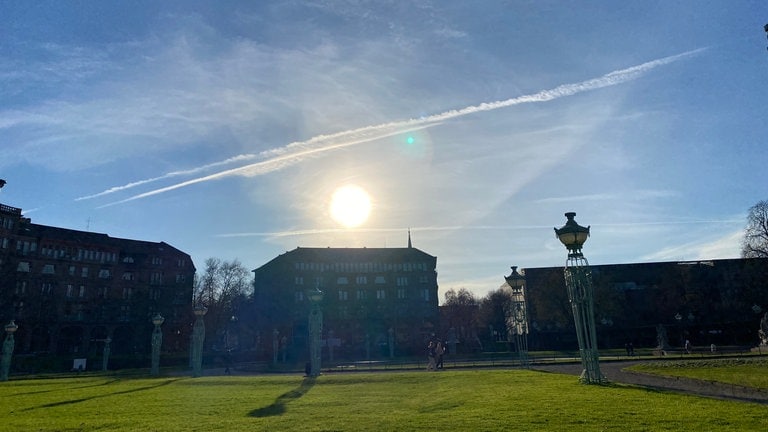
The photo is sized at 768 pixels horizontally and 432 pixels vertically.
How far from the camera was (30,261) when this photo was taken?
78.6m

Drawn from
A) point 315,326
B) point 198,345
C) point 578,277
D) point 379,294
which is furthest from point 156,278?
point 578,277

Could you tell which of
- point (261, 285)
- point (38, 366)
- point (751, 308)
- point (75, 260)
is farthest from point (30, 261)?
point (751, 308)

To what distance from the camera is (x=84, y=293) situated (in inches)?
3324

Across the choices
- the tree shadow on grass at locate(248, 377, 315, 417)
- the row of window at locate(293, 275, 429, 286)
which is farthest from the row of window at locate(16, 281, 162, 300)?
the tree shadow on grass at locate(248, 377, 315, 417)

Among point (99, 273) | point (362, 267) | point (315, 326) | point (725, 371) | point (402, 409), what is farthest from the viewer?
point (362, 267)

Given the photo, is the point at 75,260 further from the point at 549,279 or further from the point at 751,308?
the point at 751,308

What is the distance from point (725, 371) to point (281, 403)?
22.5 meters

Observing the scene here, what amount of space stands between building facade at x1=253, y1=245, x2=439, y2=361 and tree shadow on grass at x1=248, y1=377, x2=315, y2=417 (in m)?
65.3

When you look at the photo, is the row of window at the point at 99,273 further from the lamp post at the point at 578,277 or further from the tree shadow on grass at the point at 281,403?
the lamp post at the point at 578,277

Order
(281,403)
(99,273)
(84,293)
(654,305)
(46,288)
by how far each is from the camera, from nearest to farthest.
→ (281,403)
(46,288)
(84,293)
(654,305)
(99,273)

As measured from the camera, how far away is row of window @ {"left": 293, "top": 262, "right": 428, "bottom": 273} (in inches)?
3846

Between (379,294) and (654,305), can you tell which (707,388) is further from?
(379,294)

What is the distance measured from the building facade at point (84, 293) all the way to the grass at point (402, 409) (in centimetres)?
6262

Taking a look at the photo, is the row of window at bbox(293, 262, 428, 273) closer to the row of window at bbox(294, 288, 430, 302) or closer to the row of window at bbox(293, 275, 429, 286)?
the row of window at bbox(293, 275, 429, 286)
